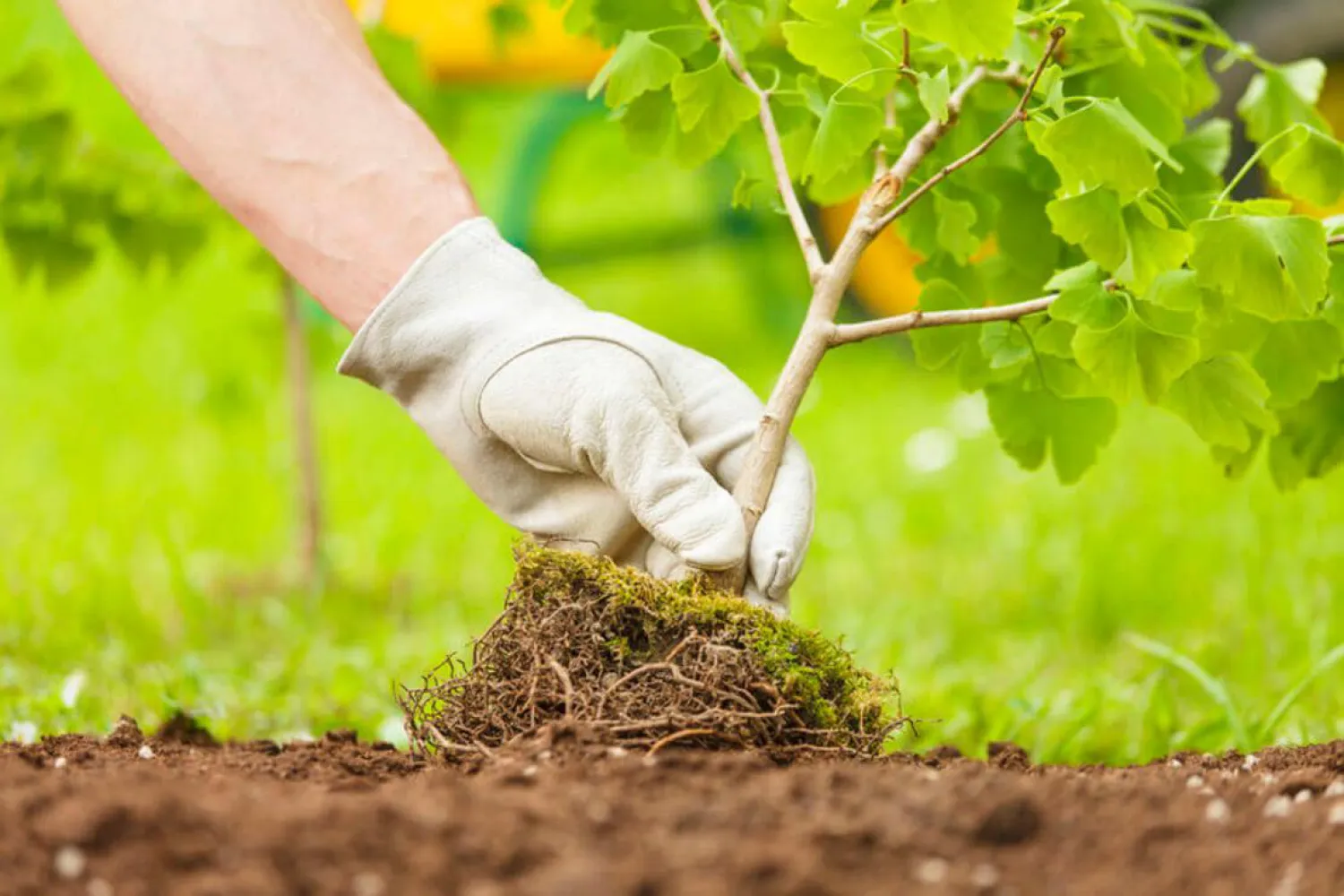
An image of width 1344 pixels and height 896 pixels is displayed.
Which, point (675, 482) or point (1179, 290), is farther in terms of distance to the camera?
point (675, 482)

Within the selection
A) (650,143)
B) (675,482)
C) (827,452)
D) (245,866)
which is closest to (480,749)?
(675,482)

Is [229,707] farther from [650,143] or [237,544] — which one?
[237,544]

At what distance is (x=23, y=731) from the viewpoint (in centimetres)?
200

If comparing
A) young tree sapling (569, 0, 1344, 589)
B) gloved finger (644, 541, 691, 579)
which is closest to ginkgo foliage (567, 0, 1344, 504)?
young tree sapling (569, 0, 1344, 589)

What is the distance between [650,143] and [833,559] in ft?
6.58

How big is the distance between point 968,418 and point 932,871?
12.9ft

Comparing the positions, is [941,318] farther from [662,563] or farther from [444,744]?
[444,744]

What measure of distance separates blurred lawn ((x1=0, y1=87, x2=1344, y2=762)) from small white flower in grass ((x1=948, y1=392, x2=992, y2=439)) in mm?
25

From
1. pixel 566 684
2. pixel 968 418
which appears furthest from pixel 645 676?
pixel 968 418

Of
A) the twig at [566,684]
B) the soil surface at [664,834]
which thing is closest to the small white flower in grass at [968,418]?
→ the twig at [566,684]

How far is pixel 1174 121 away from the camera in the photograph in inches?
70.7

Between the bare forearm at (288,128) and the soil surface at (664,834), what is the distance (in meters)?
0.66

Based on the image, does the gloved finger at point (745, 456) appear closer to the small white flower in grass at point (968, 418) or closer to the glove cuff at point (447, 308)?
the glove cuff at point (447, 308)

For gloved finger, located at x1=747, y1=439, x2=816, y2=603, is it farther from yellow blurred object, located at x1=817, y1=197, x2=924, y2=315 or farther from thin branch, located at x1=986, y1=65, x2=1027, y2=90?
yellow blurred object, located at x1=817, y1=197, x2=924, y2=315
